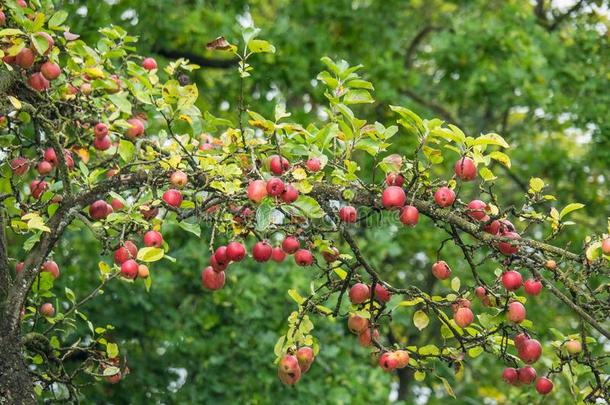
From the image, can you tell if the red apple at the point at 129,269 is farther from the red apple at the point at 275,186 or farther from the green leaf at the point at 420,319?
the green leaf at the point at 420,319

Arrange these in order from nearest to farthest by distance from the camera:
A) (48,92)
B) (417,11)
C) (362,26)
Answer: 1. (48,92)
2. (362,26)
3. (417,11)

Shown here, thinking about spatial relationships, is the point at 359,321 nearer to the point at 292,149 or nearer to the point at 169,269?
the point at 292,149

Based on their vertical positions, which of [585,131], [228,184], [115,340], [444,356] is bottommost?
[115,340]

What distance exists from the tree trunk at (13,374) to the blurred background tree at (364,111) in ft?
9.29

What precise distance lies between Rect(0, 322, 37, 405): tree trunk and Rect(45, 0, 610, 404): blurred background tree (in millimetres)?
2833

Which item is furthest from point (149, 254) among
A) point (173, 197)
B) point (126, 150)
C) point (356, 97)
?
point (356, 97)

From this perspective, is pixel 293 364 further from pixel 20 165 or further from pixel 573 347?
pixel 20 165

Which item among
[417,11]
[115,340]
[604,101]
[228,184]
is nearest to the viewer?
[228,184]

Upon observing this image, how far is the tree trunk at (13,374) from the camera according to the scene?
110 inches

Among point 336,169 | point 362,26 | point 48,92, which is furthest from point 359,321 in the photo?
point 362,26

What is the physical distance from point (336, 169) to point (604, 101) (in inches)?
190

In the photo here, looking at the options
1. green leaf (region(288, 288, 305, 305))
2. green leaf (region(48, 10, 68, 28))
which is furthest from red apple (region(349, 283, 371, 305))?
green leaf (region(48, 10, 68, 28))

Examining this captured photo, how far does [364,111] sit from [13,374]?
627cm

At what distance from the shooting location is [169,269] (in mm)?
6551
